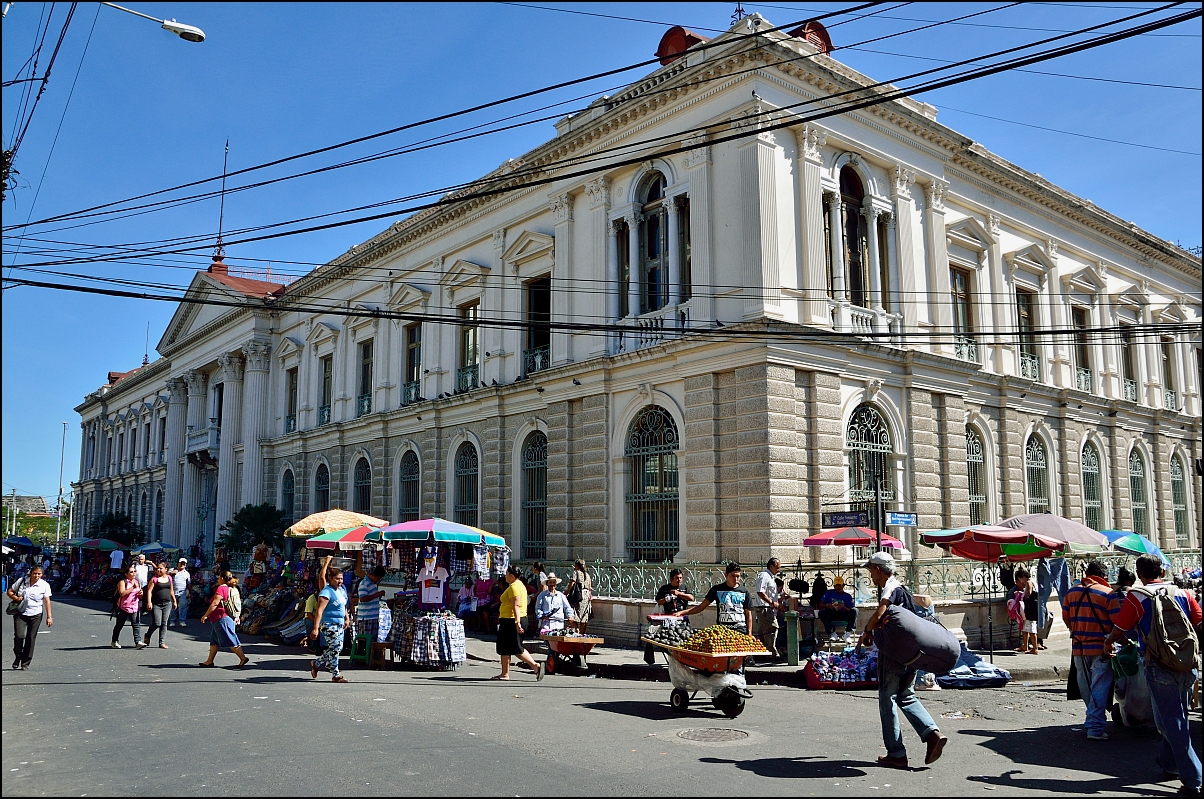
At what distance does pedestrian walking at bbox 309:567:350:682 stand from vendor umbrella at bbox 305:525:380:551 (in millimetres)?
4975

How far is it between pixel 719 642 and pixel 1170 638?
458 centimetres

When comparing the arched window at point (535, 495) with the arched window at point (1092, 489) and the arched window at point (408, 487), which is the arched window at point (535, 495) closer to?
the arched window at point (408, 487)

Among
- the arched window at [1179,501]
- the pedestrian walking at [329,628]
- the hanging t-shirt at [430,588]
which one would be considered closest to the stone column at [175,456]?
the hanging t-shirt at [430,588]

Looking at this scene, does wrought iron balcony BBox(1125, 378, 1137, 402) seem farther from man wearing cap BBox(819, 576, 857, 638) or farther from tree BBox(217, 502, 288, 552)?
tree BBox(217, 502, 288, 552)

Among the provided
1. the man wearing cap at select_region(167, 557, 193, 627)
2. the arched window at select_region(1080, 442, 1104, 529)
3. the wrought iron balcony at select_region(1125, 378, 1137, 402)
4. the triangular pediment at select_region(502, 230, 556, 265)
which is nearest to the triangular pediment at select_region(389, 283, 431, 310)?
the triangular pediment at select_region(502, 230, 556, 265)

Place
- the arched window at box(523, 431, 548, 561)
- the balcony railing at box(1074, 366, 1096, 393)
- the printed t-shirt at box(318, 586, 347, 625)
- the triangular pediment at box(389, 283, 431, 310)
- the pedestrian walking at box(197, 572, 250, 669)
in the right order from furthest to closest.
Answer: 1. the triangular pediment at box(389, 283, 431, 310)
2. the balcony railing at box(1074, 366, 1096, 393)
3. the arched window at box(523, 431, 548, 561)
4. the pedestrian walking at box(197, 572, 250, 669)
5. the printed t-shirt at box(318, 586, 347, 625)

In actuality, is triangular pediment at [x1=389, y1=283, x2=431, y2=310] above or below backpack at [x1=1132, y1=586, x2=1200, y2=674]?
above

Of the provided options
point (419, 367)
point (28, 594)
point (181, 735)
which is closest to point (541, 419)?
point (419, 367)

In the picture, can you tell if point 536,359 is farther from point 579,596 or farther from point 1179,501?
point 1179,501

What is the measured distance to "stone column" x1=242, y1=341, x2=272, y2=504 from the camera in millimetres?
39438

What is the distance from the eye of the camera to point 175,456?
160ft

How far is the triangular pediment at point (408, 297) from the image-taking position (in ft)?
98.8

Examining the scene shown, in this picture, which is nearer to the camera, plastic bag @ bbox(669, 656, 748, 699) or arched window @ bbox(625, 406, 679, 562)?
plastic bag @ bbox(669, 656, 748, 699)

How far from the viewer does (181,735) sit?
9.03 meters
